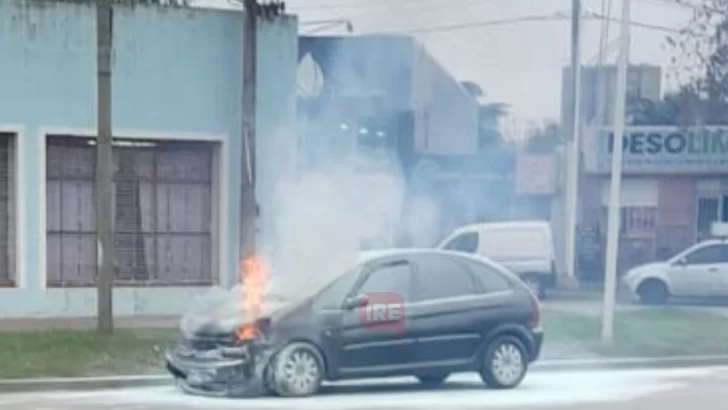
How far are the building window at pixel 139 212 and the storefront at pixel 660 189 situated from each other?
58.9 feet

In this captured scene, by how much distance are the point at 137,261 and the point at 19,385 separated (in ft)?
22.3

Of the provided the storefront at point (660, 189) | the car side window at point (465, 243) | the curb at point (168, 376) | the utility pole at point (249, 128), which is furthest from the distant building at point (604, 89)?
the curb at point (168, 376)

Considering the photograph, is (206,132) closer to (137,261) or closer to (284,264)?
(137,261)

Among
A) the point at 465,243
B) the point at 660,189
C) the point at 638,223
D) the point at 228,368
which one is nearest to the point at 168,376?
the point at 228,368

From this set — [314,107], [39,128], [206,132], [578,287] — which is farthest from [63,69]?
[578,287]

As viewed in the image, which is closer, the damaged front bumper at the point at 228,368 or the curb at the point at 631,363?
the damaged front bumper at the point at 228,368

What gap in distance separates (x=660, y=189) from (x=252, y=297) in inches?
1005

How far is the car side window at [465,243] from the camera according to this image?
1014 inches

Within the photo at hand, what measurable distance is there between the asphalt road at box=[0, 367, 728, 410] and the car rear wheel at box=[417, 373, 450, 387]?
0.35 ft

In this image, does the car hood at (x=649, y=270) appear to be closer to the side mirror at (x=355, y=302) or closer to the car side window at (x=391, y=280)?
the car side window at (x=391, y=280)

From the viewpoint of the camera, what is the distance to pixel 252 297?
514 inches

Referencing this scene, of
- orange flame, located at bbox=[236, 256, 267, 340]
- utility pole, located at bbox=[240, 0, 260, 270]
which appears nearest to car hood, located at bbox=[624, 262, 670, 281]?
utility pole, located at bbox=[240, 0, 260, 270]

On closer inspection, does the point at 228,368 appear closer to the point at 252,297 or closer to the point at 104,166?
the point at 252,297

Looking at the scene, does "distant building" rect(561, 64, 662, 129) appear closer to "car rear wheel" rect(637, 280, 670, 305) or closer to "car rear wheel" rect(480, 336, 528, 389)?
"car rear wheel" rect(637, 280, 670, 305)
